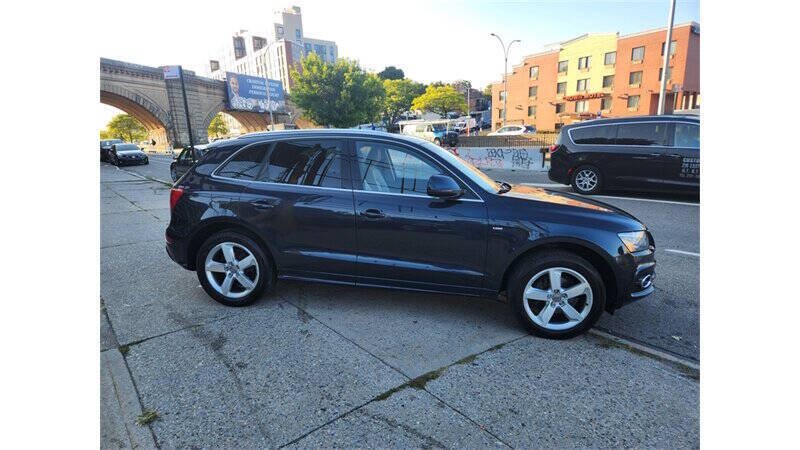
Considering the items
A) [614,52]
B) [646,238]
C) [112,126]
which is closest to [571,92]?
[614,52]

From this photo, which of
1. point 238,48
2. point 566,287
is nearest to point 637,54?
point 566,287

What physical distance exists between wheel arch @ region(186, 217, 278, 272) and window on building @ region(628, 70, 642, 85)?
51416mm

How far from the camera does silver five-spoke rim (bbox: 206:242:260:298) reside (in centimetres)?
386

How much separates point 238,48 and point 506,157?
13204 cm

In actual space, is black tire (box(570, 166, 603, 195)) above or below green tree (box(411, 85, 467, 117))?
below

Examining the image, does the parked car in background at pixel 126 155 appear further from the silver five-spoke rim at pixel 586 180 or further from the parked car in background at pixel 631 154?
the silver five-spoke rim at pixel 586 180

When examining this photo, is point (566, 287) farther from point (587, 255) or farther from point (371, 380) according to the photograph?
point (371, 380)

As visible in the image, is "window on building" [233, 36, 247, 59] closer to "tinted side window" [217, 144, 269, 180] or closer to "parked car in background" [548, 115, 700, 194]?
"parked car in background" [548, 115, 700, 194]

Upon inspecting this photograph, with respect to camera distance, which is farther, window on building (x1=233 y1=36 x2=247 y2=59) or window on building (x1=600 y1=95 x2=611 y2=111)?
window on building (x1=233 y1=36 x2=247 y2=59)

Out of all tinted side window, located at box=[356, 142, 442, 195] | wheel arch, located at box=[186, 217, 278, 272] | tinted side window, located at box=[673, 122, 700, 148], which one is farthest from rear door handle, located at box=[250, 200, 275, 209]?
tinted side window, located at box=[673, 122, 700, 148]

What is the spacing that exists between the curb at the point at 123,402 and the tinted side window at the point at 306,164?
1.81m
